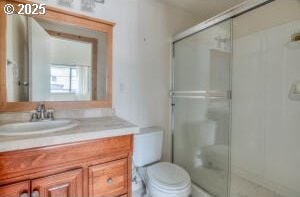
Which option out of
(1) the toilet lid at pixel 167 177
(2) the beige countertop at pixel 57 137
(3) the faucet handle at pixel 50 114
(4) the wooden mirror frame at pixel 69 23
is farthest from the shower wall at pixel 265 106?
(3) the faucet handle at pixel 50 114

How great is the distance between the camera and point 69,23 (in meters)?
1.51

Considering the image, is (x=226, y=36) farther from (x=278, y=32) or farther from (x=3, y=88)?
(x=3, y=88)

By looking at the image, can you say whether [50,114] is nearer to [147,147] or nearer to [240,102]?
[147,147]

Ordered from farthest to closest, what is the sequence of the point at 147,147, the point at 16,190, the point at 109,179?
the point at 147,147 → the point at 109,179 → the point at 16,190

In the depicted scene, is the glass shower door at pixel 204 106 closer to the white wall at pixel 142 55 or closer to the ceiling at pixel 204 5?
the white wall at pixel 142 55

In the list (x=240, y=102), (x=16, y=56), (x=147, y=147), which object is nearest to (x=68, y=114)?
(x=16, y=56)

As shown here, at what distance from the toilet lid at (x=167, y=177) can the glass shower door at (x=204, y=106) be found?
423mm

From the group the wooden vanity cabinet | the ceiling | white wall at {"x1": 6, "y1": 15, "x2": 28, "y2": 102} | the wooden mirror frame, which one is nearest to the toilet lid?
the wooden vanity cabinet

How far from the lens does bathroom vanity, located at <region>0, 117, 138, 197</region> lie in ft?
2.86

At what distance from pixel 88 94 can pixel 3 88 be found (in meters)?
0.60

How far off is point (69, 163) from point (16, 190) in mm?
257

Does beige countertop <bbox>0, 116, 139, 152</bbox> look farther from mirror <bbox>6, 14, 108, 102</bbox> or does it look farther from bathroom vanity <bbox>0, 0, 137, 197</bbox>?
mirror <bbox>6, 14, 108, 102</bbox>

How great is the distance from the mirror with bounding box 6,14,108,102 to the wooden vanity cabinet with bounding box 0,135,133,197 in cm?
62

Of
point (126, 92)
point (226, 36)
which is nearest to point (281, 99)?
point (226, 36)
